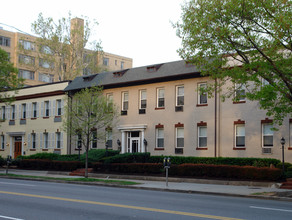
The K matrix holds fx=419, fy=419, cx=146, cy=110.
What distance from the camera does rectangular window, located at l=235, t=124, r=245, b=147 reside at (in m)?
29.2

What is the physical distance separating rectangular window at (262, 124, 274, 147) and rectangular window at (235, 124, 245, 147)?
5.08 ft

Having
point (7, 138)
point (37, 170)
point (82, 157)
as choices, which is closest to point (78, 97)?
point (82, 157)

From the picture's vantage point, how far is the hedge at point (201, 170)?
23.2 m

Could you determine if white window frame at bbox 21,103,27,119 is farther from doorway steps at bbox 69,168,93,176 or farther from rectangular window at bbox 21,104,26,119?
doorway steps at bbox 69,168,93,176

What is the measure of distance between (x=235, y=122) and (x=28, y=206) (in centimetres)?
1955

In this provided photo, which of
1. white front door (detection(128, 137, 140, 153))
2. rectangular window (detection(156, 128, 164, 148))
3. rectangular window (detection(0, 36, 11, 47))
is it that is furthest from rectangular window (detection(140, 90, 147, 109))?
rectangular window (detection(0, 36, 11, 47))

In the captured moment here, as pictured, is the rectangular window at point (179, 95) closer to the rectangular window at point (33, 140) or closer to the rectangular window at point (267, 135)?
the rectangular window at point (267, 135)

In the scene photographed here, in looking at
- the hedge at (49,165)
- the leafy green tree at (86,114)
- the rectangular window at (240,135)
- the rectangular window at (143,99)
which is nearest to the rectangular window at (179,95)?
the rectangular window at (143,99)

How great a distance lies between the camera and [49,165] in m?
35.9

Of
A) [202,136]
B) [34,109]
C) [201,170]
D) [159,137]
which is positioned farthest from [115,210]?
[34,109]

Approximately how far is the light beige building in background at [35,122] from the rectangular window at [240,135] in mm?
18119

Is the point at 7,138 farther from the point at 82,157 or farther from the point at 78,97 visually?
the point at 78,97

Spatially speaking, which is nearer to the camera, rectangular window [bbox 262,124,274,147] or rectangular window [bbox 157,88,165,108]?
rectangular window [bbox 262,124,274,147]

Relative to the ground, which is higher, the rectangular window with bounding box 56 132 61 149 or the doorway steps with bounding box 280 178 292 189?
the rectangular window with bounding box 56 132 61 149
